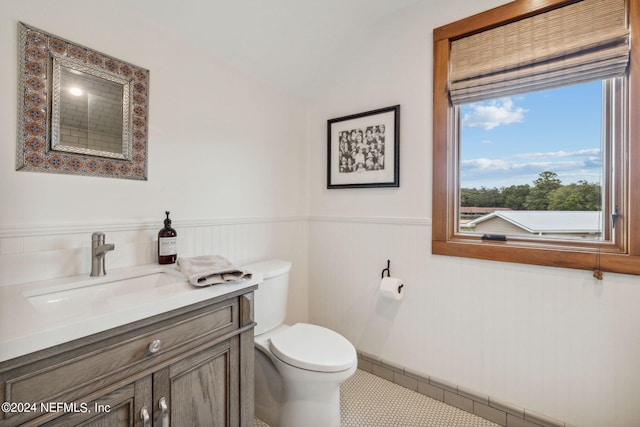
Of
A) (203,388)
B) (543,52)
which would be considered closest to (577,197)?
(543,52)

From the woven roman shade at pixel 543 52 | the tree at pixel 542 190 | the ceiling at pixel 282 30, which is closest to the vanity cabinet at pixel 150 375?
the ceiling at pixel 282 30

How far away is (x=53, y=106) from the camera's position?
1165 millimetres

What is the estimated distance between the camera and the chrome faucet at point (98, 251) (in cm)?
120

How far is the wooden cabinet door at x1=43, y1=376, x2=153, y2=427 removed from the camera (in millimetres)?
788

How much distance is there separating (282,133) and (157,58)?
0.90 m

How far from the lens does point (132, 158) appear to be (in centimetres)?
139

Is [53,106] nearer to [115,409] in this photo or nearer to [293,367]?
[115,409]

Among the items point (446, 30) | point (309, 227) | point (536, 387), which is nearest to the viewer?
point (536, 387)

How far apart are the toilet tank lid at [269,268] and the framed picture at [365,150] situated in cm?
73

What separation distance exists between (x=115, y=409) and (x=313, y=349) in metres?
0.84

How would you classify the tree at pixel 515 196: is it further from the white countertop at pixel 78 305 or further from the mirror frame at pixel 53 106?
the mirror frame at pixel 53 106

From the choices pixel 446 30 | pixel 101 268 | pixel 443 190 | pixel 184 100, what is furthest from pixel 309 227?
pixel 446 30

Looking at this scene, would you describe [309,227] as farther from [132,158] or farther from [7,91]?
[7,91]

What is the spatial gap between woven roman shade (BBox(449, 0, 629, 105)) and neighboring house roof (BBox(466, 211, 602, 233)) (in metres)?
0.64
